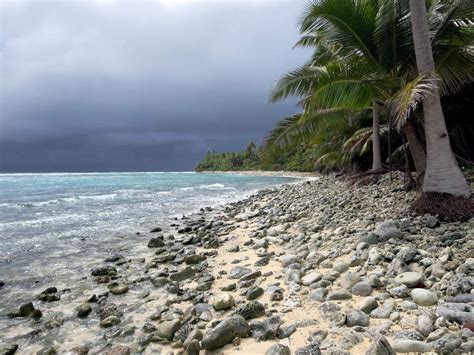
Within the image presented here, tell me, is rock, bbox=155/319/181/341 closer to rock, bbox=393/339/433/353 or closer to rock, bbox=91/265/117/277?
rock, bbox=393/339/433/353

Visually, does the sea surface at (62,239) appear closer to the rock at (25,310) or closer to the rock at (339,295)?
the rock at (25,310)

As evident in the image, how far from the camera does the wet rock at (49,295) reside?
20.0 feet

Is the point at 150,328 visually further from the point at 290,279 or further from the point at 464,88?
the point at 464,88

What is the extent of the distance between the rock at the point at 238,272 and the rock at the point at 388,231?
8.45 ft

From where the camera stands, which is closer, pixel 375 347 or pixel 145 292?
pixel 375 347

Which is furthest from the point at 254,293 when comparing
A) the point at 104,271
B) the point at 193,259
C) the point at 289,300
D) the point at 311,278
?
the point at 104,271

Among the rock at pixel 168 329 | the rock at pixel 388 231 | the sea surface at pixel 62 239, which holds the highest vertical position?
the rock at pixel 388 231

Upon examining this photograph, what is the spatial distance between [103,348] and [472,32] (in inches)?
385

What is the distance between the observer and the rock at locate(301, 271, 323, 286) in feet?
17.1

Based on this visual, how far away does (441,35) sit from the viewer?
7750 millimetres

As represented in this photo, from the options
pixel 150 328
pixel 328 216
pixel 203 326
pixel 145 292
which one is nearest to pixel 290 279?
pixel 203 326

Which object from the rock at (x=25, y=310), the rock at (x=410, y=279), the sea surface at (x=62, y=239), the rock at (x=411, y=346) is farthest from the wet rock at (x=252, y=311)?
the sea surface at (x=62, y=239)

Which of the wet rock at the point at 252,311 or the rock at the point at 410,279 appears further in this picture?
the wet rock at the point at 252,311

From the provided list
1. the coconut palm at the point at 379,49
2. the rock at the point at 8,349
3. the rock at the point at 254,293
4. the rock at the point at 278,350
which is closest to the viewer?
the rock at the point at 278,350
